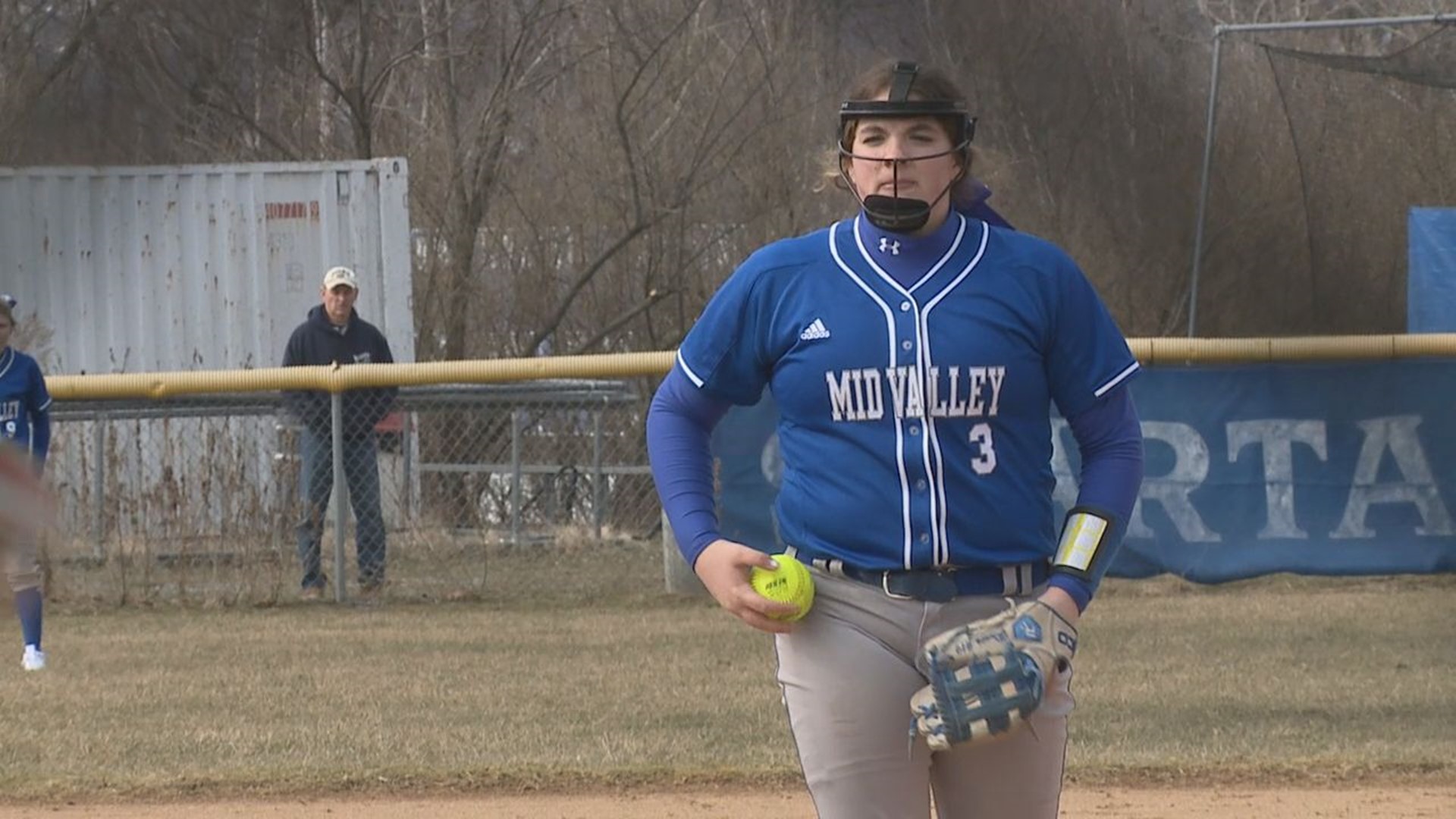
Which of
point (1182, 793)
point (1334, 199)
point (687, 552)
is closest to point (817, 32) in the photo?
point (1334, 199)

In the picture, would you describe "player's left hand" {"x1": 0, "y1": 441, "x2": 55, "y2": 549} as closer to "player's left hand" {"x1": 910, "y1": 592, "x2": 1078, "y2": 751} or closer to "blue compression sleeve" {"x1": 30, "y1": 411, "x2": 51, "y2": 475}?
"player's left hand" {"x1": 910, "y1": 592, "x2": 1078, "y2": 751}

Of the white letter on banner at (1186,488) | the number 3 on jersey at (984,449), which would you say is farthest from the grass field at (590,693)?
the number 3 on jersey at (984,449)

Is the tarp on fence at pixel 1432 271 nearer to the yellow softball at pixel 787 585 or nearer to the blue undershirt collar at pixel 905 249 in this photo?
the blue undershirt collar at pixel 905 249

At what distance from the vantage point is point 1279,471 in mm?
11086

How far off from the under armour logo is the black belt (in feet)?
1.21

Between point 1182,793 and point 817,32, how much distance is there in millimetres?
12758

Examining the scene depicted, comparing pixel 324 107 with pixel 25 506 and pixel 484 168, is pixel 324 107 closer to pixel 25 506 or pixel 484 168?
pixel 484 168

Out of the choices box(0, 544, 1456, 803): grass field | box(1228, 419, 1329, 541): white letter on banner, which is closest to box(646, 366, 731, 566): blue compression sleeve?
box(0, 544, 1456, 803): grass field

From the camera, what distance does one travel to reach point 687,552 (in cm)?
366

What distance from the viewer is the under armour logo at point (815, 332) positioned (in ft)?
11.7

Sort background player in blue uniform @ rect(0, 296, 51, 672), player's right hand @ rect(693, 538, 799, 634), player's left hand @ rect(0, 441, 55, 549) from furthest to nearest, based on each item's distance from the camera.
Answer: background player in blue uniform @ rect(0, 296, 51, 672) < player's right hand @ rect(693, 538, 799, 634) < player's left hand @ rect(0, 441, 55, 549)

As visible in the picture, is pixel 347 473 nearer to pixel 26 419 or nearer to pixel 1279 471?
pixel 26 419

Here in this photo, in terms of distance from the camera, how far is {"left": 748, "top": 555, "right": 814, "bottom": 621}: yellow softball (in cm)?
348

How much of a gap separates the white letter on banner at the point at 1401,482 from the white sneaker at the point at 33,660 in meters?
6.55
